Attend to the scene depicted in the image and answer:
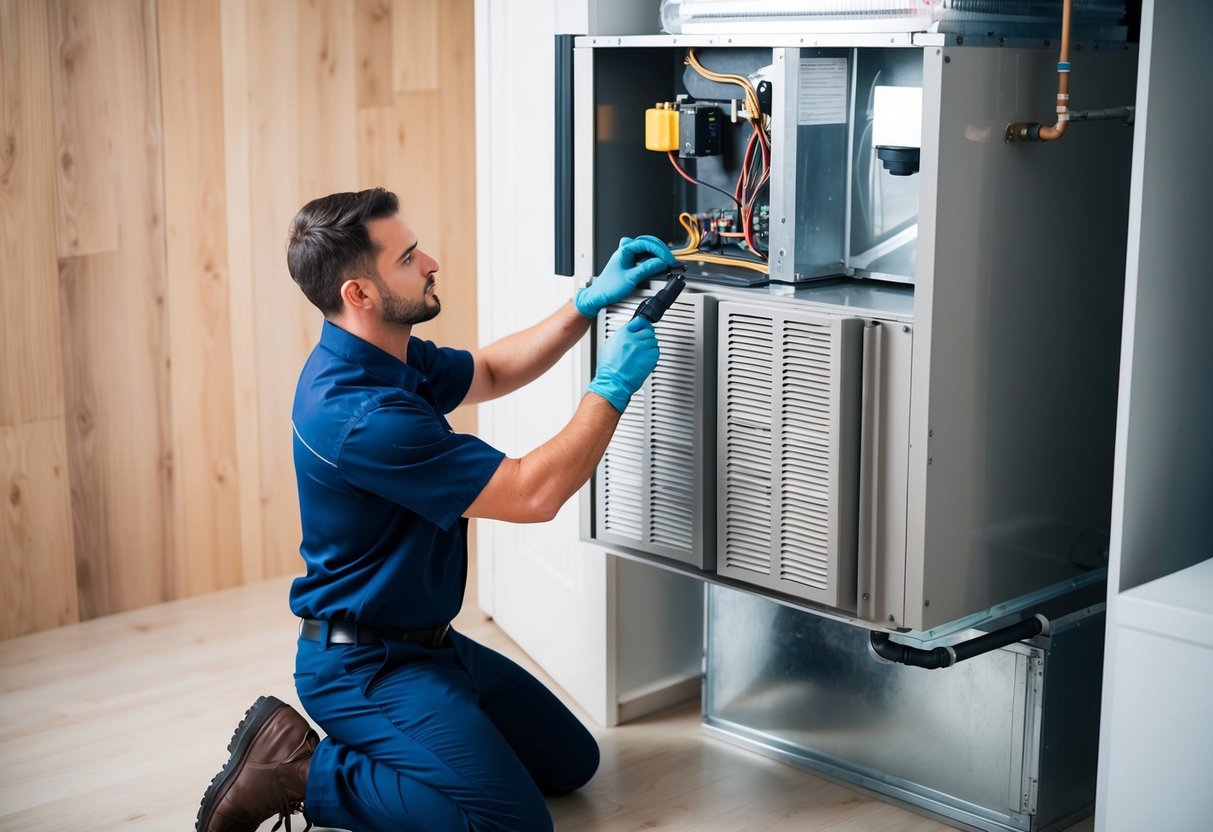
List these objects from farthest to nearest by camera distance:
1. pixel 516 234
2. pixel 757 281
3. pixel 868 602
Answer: pixel 516 234
pixel 757 281
pixel 868 602

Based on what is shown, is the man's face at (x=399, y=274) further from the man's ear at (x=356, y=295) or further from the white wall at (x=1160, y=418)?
the white wall at (x=1160, y=418)

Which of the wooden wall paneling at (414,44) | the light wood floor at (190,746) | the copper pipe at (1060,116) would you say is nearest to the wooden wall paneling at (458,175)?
the wooden wall paneling at (414,44)

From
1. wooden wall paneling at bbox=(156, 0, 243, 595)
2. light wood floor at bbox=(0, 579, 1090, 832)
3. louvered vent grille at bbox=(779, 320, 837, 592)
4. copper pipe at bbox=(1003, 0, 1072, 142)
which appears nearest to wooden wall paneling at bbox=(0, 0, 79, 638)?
light wood floor at bbox=(0, 579, 1090, 832)

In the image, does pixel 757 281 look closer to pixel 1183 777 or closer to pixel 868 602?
pixel 868 602

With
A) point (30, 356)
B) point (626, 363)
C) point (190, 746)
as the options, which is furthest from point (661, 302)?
point (30, 356)

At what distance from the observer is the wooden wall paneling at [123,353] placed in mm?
3020

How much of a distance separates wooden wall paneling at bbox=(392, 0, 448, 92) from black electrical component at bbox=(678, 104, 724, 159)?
4.39 ft

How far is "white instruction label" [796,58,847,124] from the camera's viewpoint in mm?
2045

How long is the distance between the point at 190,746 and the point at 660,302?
1.22 metres

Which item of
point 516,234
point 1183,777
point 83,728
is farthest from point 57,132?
point 1183,777

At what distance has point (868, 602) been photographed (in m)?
2.00

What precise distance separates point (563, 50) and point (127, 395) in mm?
1410

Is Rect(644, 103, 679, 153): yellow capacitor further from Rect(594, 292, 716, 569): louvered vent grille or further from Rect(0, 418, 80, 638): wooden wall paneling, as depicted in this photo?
Rect(0, 418, 80, 638): wooden wall paneling

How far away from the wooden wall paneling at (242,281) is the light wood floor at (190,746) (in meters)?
0.22
